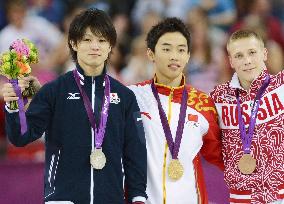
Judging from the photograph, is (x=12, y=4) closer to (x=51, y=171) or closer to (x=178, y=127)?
(x=178, y=127)

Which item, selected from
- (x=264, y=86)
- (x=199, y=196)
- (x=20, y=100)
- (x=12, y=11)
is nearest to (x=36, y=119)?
(x=20, y=100)

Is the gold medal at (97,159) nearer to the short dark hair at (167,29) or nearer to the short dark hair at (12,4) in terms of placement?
the short dark hair at (167,29)

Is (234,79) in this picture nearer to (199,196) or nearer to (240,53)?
(240,53)

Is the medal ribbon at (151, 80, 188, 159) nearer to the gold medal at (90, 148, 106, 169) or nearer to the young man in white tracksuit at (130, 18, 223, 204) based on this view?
the young man in white tracksuit at (130, 18, 223, 204)

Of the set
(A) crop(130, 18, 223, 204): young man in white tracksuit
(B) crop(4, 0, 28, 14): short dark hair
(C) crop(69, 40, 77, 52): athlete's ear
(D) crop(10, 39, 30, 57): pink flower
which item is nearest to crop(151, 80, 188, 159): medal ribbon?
(A) crop(130, 18, 223, 204): young man in white tracksuit

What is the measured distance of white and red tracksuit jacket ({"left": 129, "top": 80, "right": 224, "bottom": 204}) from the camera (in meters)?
4.57

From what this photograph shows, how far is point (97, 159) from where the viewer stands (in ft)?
13.5

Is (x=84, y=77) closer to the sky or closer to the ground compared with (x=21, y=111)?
closer to the sky

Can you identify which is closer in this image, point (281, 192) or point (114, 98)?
point (114, 98)

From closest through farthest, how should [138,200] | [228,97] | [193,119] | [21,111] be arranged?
[21,111], [138,200], [193,119], [228,97]

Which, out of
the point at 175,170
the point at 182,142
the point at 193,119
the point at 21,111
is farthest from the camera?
the point at 193,119

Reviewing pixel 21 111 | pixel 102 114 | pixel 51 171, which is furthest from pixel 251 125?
pixel 21 111

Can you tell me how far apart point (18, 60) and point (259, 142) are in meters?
1.48

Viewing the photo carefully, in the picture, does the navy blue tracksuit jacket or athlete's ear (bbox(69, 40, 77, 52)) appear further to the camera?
athlete's ear (bbox(69, 40, 77, 52))
